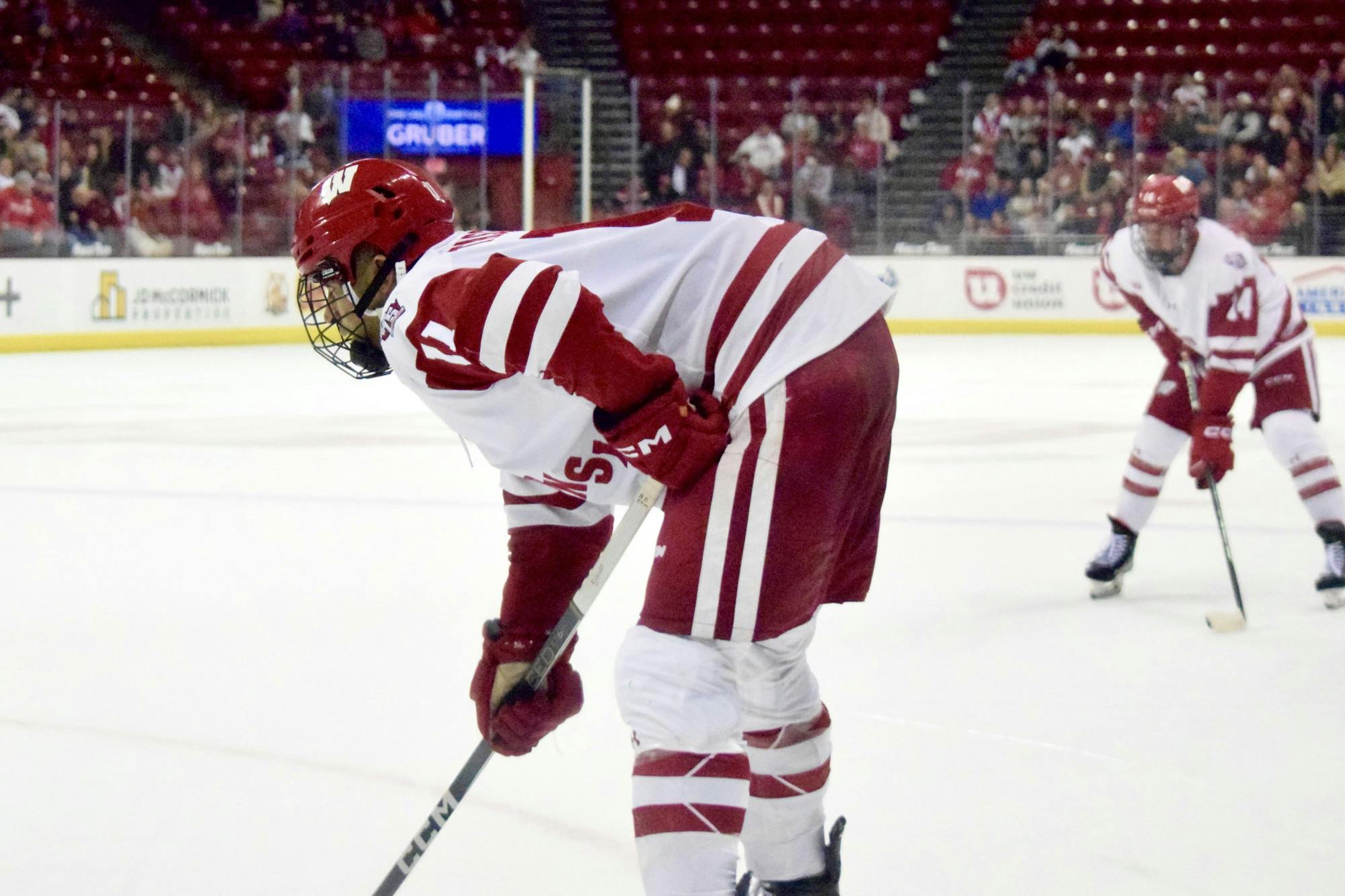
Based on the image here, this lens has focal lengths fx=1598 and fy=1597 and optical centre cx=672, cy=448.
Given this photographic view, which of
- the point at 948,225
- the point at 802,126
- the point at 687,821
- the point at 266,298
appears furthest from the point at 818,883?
Answer: the point at 802,126

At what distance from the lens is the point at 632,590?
155 inches

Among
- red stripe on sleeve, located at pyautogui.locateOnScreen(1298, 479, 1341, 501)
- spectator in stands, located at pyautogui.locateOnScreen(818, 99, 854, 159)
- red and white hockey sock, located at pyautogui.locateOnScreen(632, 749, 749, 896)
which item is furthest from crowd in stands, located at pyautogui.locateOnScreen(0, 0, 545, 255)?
red and white hockey sock, located at pyautogui.locateOnScreen(632, 749, 749, 896)

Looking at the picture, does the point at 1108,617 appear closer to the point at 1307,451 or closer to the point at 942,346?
the point at 1307,451

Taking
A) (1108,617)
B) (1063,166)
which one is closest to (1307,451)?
(1108,617)

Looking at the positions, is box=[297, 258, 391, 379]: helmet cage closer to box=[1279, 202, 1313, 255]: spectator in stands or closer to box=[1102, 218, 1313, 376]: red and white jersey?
box=[1102, 218, 1313, 376]: red and white jersey

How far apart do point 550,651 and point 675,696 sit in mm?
224

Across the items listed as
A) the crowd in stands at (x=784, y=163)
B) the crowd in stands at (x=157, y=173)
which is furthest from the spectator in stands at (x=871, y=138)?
the crowd in stands at (x=157, y=173)

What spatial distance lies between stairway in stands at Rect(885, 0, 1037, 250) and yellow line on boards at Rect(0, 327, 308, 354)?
4827mm

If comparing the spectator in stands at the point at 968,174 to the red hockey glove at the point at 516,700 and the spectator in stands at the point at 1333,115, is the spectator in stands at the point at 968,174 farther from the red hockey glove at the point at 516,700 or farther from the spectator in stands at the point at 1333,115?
the red hockey glove at the point at 516,700

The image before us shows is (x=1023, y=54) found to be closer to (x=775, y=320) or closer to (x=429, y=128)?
(x=429, y=128)

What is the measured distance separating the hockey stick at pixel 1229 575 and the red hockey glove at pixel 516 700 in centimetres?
216

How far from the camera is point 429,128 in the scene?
490 inches

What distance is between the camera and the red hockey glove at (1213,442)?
3822 mm

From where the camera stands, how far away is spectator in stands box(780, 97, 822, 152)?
13.1m
